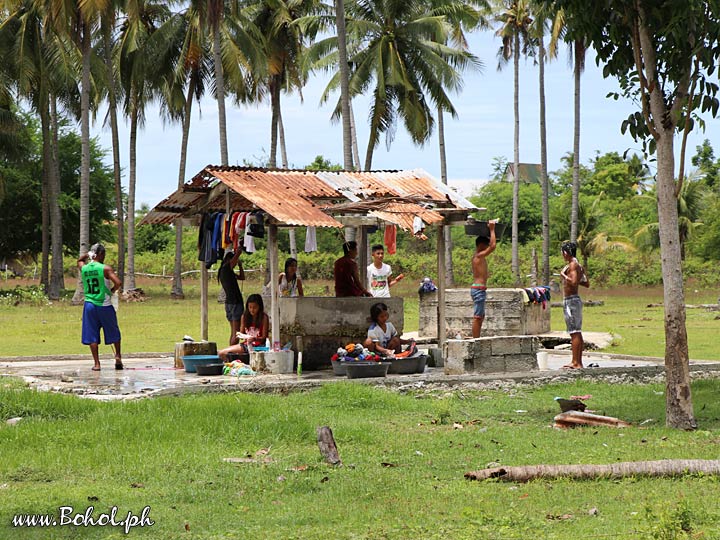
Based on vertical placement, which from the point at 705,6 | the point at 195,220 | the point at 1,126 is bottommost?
the point at 195,220

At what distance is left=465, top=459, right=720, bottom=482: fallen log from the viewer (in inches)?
295

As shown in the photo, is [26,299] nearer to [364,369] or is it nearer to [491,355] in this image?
[364,369]

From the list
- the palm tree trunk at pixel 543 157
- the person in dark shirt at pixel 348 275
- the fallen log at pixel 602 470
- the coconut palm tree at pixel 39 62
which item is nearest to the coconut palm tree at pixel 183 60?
the coconut palm tree at pixel 39 62

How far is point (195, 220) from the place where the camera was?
16.8 metres

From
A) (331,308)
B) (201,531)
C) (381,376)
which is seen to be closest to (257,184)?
(331,308)

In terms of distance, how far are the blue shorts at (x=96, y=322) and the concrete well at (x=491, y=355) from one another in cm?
448

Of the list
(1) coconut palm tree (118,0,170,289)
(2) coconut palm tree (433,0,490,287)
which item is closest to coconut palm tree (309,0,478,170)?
(2) coconut palm tree (433,0,490,287)

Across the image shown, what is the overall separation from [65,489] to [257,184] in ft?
25.6

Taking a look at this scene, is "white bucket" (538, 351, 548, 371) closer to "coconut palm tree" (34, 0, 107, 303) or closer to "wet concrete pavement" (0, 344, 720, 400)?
"wet concrete pavement" (0, 344, 720, 400)

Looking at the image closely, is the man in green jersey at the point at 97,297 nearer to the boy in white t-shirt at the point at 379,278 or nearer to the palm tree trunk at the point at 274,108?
the boy in white t-shirt at the point at 379,278

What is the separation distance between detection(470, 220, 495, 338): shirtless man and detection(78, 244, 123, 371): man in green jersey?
506 cm

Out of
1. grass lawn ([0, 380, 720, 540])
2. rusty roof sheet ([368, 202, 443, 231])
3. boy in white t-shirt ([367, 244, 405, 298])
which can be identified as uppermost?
rusty roof sheet ([368, 202, 443, 231])

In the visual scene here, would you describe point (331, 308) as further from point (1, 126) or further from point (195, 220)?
point (1, 126)

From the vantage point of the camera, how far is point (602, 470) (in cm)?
751
